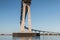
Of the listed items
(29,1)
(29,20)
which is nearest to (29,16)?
(29,20)

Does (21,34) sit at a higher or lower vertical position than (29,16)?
lower

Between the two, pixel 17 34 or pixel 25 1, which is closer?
pixel 17 34

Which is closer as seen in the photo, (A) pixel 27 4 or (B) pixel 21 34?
(B) pixel 21 34

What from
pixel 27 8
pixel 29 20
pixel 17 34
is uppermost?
pixel 27 8

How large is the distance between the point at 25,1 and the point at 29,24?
526 centimetres

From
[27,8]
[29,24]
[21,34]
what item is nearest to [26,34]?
[21,34]

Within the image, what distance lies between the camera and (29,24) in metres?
34.4

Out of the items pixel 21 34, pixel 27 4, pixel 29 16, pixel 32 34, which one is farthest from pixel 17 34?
pixel 27 4

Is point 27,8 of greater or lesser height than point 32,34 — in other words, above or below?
above

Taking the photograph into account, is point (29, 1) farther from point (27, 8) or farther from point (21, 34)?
point (21, 34)

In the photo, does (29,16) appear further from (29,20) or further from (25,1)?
(25,1)

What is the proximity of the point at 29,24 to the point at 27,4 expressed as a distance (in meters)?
4.53

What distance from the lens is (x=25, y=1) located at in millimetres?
35625

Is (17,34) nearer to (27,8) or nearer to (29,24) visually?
(29,24)
